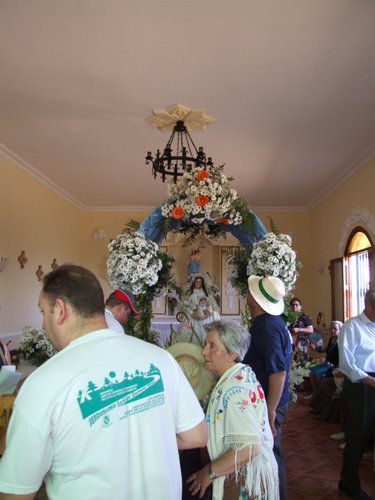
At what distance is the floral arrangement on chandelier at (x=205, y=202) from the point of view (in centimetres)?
308

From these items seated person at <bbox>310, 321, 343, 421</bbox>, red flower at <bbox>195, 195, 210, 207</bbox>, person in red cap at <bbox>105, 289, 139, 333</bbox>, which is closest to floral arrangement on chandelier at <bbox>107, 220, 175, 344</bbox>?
person in red cap at <bbox>105, 289, 139, 333</bbox>

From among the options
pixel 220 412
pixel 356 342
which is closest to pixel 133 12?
pixel 220 412

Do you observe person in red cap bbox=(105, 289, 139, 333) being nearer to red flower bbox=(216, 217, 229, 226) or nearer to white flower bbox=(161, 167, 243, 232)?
white flower bbox=(161, 167, 243, 232)

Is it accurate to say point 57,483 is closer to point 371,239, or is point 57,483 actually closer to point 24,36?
point 24,36

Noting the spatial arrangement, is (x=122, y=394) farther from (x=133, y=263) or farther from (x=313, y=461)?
(x=313, y=461)

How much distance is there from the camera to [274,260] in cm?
298

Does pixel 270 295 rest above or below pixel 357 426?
above

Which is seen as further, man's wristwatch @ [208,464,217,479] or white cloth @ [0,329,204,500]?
man's wristwatch @ [208,464,217,479]

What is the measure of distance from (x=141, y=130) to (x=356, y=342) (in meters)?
3.19

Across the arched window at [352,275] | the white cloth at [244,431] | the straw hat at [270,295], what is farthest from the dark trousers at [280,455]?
the arched window at [352,275]

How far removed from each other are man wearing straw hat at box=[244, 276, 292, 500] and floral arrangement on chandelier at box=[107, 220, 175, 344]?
32.3 inches

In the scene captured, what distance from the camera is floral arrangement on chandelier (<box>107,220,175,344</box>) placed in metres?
3.11

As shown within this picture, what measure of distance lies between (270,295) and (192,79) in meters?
2.18

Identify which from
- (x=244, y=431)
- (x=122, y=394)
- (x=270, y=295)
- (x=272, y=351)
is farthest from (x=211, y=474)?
(x=270, y=295)
